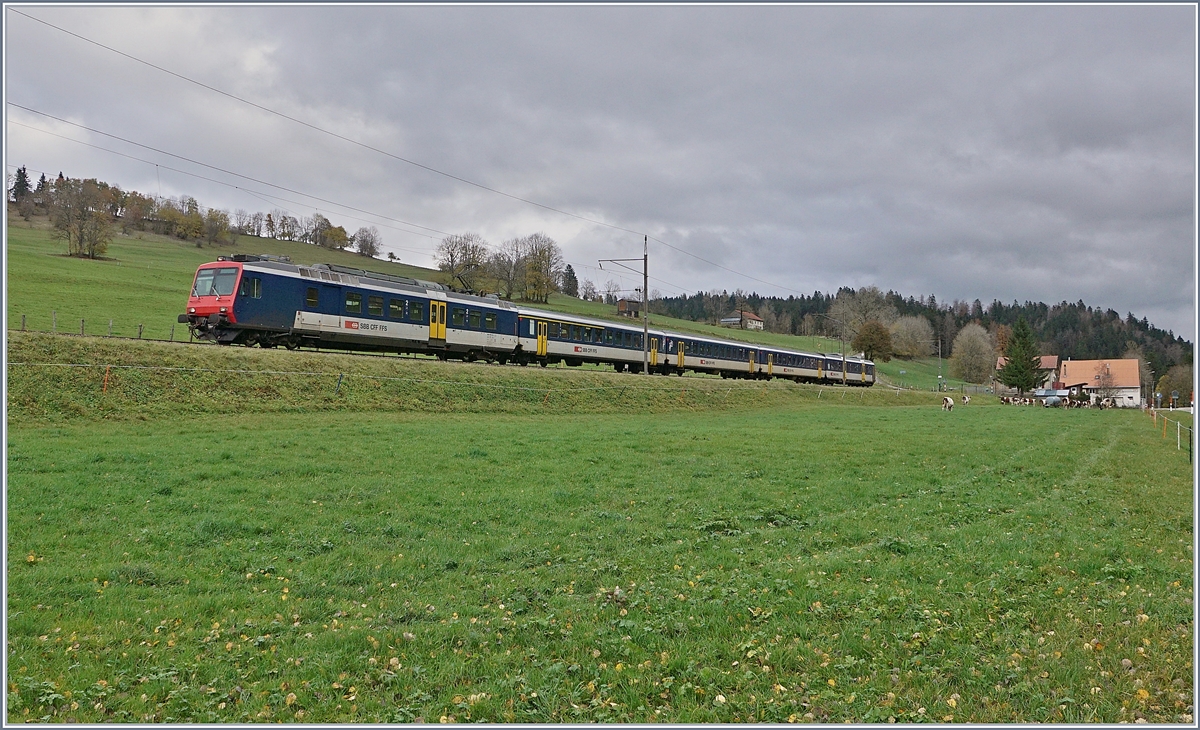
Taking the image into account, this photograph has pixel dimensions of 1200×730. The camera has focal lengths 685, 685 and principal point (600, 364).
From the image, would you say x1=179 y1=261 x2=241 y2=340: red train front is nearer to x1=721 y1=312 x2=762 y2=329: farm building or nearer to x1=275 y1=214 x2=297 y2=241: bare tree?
x1=275 y1=214 x2=297 y2=241: bare tree

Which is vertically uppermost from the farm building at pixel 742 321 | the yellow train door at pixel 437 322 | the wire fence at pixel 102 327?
the farm building at pixel 742 321

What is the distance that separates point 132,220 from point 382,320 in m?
91.9

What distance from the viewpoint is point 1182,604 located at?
23.1 ft

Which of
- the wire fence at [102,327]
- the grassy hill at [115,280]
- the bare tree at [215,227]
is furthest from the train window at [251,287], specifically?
the bare tree at [215,227]

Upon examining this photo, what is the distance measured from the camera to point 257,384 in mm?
23750

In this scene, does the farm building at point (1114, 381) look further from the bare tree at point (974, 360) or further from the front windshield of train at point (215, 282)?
the front windshield of train at point (215, 282)

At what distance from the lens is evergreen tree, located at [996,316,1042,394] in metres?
95.9

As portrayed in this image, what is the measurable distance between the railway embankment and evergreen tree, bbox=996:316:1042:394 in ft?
262

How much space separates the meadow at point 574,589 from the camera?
549cm

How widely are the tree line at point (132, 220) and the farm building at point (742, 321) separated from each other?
8318 cm

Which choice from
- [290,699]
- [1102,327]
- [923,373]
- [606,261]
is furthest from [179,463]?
[1102,327]

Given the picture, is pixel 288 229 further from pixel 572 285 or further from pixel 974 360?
pixel 974 360

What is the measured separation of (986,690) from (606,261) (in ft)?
115

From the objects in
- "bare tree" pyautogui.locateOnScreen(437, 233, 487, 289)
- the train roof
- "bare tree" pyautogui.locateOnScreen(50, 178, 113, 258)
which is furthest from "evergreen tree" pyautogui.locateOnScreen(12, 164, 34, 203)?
the train roof
